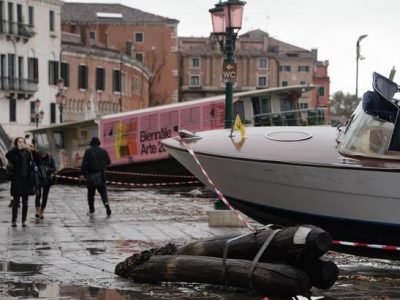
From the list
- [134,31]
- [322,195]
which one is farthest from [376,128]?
[134,31]

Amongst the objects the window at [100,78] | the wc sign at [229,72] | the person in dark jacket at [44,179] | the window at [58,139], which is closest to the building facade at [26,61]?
the window at [100,78]

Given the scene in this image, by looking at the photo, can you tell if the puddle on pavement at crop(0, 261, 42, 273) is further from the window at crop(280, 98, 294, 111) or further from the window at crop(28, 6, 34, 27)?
the window at crop(28, 6, 34, 27)

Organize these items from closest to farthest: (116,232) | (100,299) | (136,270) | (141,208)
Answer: (100,299)
(136,270)
(116,232)
(141,208)

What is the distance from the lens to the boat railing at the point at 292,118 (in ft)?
128

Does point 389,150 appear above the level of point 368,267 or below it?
above

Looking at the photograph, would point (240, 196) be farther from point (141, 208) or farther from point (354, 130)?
point (141, 208)

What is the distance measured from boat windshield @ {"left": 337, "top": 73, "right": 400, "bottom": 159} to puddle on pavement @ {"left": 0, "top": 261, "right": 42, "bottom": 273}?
4.00 meters

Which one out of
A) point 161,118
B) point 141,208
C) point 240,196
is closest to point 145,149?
point 161,118

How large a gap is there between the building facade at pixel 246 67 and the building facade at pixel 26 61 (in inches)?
1834

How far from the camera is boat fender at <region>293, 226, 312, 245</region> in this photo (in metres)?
9.92

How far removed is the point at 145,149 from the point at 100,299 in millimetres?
29843

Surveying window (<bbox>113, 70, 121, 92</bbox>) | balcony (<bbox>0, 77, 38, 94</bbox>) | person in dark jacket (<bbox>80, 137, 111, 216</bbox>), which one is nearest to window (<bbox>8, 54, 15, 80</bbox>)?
balcony (<bbox>0, 77, 38, 94</bbox>)

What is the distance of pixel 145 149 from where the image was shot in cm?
3988

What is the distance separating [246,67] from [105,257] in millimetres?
121332
